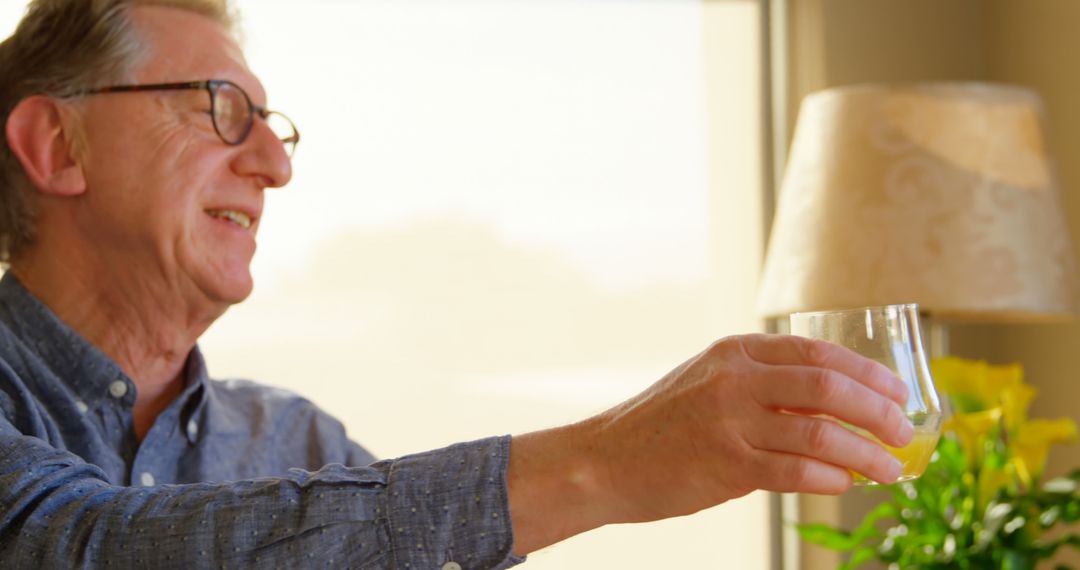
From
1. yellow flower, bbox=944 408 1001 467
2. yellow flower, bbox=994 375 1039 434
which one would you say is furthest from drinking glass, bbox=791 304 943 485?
yellow flower, bbox=994 375 1039 434

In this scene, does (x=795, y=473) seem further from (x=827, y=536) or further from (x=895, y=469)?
(x=827, y=536)

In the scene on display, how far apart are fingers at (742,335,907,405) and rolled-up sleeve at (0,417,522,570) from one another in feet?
0.63

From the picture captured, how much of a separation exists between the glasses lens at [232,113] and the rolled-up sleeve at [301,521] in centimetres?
75

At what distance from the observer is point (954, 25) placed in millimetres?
3367

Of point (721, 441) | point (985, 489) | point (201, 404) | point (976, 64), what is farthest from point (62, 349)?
point (976, 64)

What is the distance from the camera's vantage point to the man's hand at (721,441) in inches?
29.5

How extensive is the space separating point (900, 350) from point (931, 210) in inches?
52.9

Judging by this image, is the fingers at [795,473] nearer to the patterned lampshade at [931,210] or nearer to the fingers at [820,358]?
the fingers at [820,358]

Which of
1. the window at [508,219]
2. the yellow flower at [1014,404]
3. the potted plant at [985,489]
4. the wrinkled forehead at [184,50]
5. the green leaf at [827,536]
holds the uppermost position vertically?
the wrinkled forehead at [184,50]

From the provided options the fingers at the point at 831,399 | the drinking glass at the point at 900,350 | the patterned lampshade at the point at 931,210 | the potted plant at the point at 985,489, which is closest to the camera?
the fingers at the point at 831,399

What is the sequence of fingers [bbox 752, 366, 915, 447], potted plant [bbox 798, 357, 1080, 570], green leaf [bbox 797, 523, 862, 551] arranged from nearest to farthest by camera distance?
fingers [bbox 752, 366, 915, 447], potted plant [bbox 798, 357, 1080, 570], green leaf [bbox 797, 523, 862, 551]

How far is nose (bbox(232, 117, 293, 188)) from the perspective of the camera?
5.14 feet

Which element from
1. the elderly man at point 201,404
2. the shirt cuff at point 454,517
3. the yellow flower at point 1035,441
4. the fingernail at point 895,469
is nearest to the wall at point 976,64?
the yellow flower at point 1035,441

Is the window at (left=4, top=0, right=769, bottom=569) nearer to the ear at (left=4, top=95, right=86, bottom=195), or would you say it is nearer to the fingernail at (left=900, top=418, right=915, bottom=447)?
the ear at (left=4, top=95, right=86, bottom=195)
